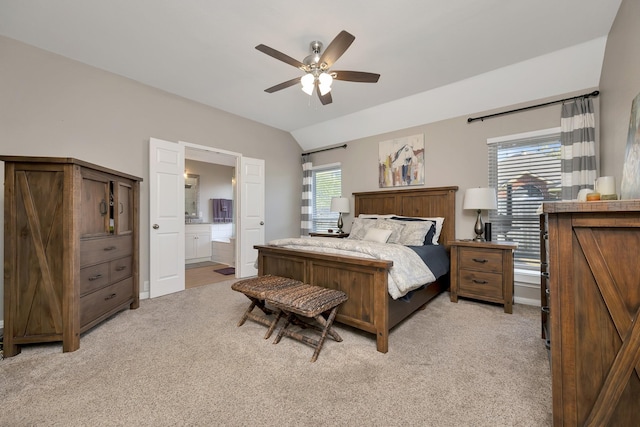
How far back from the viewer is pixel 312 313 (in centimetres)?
184

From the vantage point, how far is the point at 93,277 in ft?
7.65

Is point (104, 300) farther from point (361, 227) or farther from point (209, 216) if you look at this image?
point (209, 216)

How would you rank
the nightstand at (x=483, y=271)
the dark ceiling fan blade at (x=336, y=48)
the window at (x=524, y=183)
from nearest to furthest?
the dark ceiling fan blade at (x=336, y=48) < the nightstand at (x=483, y=271) < the window at (x=524, y=183)

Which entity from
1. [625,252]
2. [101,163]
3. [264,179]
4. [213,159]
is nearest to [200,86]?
[101,163]

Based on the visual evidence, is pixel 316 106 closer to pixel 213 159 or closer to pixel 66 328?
pixel 213 159

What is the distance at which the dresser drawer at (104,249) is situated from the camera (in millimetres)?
2234

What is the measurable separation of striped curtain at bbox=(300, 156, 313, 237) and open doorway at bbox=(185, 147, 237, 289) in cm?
148

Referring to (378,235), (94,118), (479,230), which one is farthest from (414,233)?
(94,118)

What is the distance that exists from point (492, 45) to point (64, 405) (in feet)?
13.9

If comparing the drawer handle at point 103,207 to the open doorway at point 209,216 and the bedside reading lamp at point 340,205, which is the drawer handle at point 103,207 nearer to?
the open doorway at point 209,216

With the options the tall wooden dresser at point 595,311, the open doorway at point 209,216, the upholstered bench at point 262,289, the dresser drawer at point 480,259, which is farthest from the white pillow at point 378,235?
the open doorway at point 209,216

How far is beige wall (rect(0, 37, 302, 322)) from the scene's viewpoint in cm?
260

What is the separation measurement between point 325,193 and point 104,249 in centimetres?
368

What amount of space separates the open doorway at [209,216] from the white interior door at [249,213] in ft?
2.88
